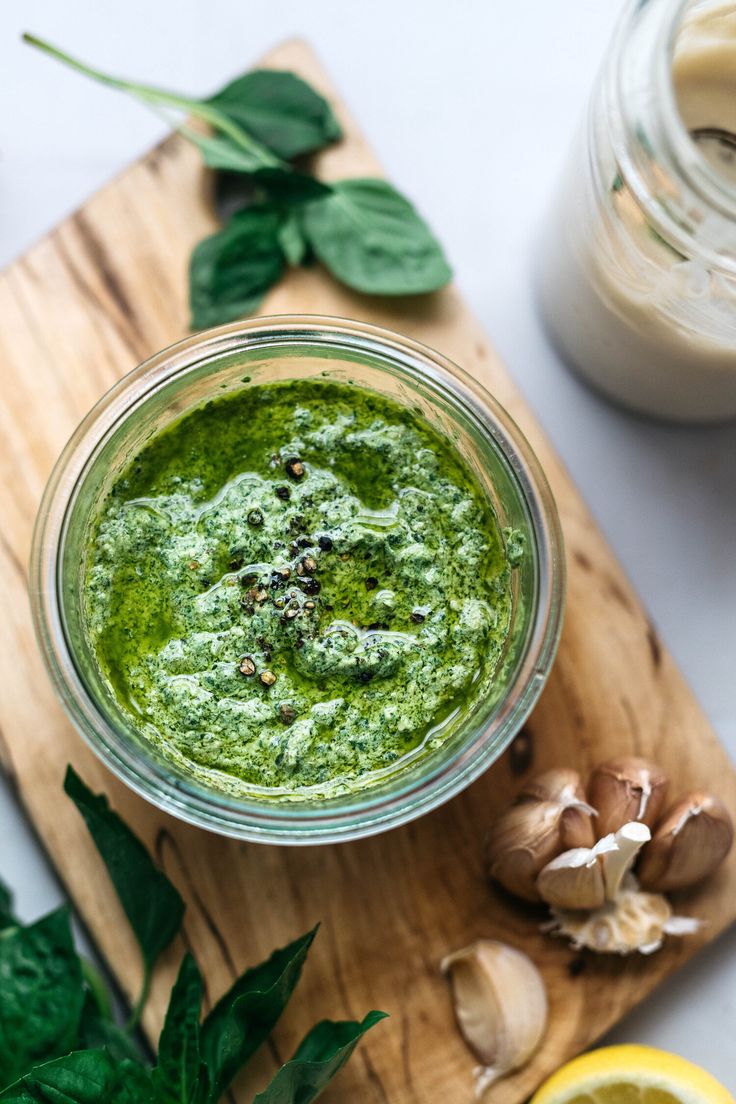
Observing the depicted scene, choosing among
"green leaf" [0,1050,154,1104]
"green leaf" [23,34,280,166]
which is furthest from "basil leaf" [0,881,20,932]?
"green leaf" [23,34,280,166]

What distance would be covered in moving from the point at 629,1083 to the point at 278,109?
156 centimetres

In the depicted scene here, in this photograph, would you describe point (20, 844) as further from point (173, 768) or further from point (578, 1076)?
point (578, 1076)

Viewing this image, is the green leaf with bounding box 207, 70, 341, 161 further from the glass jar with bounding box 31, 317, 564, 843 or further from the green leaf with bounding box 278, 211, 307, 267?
the glass jar with bounding box 31, 317, 564, 843

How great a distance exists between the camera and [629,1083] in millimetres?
1658

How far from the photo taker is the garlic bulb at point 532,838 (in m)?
1.62

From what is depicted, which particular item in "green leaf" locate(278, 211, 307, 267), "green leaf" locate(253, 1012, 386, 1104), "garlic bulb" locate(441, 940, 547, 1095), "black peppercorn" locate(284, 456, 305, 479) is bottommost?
"garlic bulb" locate(441, 940, 547, 1095)

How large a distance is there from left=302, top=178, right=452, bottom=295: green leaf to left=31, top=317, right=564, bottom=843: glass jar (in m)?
0.17

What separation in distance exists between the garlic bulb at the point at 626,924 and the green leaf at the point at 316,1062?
0.34m

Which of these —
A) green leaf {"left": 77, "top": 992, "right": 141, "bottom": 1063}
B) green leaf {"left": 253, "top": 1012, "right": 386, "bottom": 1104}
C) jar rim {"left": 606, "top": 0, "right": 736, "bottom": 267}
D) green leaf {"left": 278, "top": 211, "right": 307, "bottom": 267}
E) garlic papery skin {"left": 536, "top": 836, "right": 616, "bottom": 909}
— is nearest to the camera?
jar rim {"left": 606, "top": 0, "right": 736, "bottom": 267}

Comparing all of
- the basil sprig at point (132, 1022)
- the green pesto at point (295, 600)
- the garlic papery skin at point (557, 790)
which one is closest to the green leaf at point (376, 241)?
the green pesto at point (295, 600)

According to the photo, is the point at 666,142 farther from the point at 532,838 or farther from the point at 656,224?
the point at 532,838

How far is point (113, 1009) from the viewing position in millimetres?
1812

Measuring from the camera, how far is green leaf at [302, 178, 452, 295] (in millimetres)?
1760

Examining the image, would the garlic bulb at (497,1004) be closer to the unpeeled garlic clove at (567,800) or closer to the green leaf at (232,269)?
the unpeeled garlic clove at (567,800)
